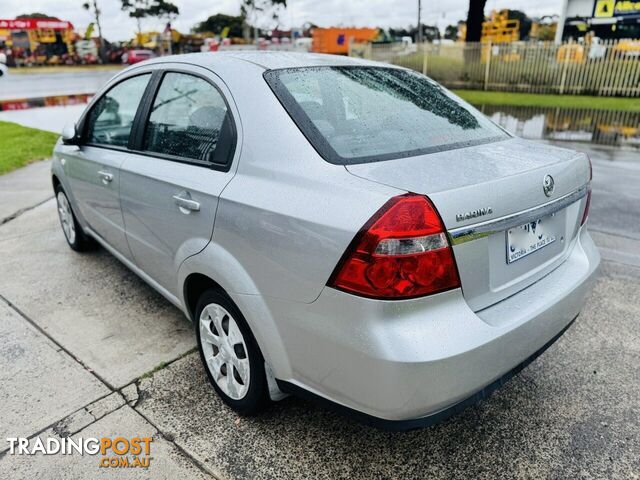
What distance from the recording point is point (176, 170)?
2590 mm

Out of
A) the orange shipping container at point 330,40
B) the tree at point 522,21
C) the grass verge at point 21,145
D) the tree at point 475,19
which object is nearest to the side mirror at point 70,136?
the grass verge at point 21,145

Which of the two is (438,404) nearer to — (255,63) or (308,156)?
(308,156)

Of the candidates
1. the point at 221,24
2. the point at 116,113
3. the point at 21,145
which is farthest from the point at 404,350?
the point at 221,24

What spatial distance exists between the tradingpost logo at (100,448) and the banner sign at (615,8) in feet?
97.6

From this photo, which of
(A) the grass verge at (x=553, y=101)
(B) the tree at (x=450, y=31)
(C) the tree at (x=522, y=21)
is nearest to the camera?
(A) the grass verge at (x=553, y=101)

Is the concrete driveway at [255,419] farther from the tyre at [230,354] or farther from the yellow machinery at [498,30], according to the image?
the yellow machinery at [498,30]

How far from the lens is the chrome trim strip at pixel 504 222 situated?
5.78 feet

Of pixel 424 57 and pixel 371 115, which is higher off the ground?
pixel 371 115

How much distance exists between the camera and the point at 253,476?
7.00 ft

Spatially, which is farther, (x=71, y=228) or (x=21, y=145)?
(x=21, y=145)

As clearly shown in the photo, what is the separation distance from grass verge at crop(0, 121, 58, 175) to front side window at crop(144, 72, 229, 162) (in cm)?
615

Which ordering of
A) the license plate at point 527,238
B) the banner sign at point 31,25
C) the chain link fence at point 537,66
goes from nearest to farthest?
the license plate at point 527,238 < the chain link fence at point 537,66 < the banner sign at point 31,25

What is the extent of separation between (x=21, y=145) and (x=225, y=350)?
890 centimetres

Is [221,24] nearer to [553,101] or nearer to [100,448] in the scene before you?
[553,101]
